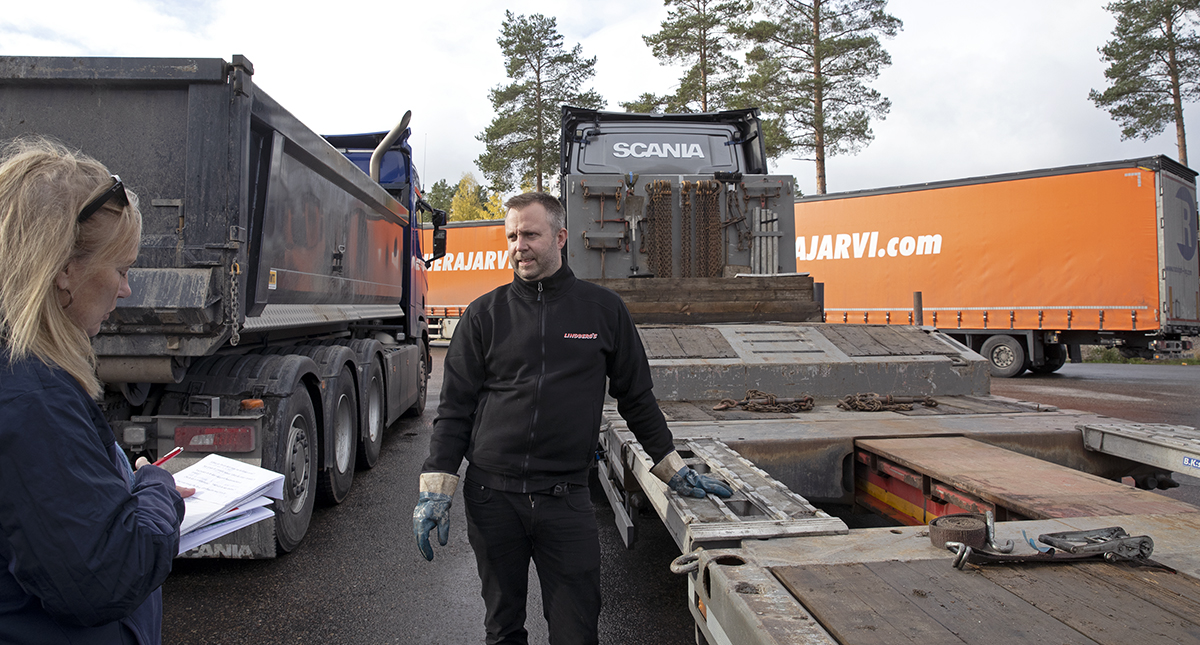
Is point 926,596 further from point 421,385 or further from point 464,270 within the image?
point 464,270

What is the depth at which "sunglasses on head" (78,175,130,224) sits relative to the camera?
1146 millimetres

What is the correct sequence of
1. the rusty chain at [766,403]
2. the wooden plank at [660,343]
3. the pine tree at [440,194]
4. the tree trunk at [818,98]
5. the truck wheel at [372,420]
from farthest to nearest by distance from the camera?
1. the pine tree at [440,194]
2. the tree trunk at [818,98]
3. the truck wheel at [372,420]
4. the wooden plank at [660,343]
5. the rusty chain at [766,403]

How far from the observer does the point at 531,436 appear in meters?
Answer: 2.26

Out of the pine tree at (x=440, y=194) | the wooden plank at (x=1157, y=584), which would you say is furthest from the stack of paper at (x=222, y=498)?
the pine tree at (x=440, y=194)

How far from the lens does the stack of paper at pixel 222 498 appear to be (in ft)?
4.64

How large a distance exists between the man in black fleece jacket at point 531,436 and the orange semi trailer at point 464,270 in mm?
19533

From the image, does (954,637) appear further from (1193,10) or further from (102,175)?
(1193,10)

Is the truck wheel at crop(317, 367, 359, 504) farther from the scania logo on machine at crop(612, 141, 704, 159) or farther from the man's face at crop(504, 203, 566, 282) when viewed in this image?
the scania logo on machine at crop(612, 141, 704, 159)

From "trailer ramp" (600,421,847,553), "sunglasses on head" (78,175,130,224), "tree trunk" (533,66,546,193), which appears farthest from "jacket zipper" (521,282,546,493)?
"tree trunk" (533,66,546,193)

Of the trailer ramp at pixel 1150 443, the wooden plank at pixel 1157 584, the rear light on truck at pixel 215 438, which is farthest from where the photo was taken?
the rear light on truck at pixel 215 438

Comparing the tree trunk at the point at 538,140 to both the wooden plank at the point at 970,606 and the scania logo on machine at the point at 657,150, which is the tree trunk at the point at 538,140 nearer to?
the scania logo on machine at the point at 657,150

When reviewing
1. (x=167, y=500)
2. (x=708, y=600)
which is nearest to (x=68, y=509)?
(x=167, y=500)

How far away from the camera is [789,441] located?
3.32m

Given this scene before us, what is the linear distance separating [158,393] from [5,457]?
335cm
